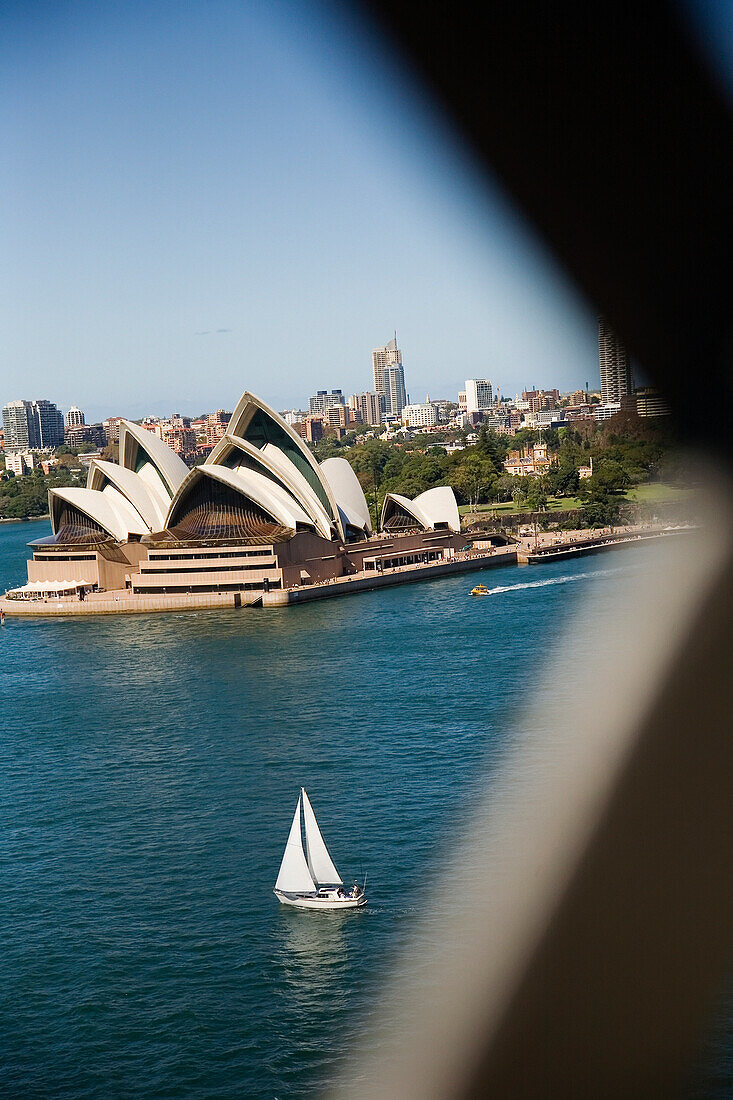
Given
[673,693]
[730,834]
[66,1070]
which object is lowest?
[66,1070]

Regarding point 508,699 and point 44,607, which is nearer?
point 508,699

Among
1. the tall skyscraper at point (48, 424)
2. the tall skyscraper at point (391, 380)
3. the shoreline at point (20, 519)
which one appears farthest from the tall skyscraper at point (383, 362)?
the shoreline at point (20, 519)

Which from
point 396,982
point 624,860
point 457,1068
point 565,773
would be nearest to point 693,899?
point 624,860

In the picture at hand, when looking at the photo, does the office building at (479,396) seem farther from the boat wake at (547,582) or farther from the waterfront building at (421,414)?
the boat wake at (547,582)

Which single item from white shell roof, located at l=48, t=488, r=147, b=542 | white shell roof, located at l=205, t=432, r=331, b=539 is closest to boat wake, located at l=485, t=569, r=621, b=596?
white shell roof, located at l=205, t=432, r=331, b=539

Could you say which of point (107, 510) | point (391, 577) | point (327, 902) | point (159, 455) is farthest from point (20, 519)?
point (327, 902)

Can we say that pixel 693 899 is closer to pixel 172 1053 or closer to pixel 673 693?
pixel 172 1053
